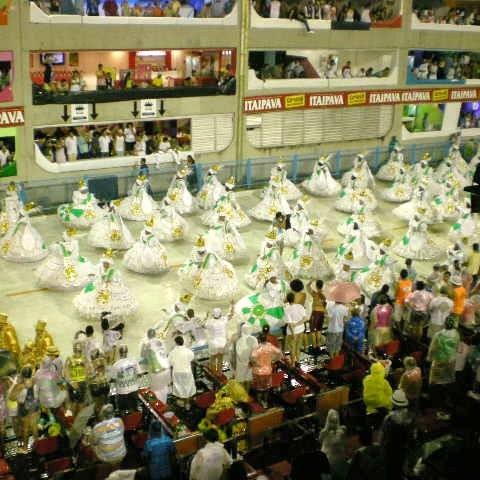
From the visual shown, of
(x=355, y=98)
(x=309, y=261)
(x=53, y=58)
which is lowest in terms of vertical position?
(x=309, y=261)

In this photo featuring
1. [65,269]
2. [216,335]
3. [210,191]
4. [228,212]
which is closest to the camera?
[216,335]

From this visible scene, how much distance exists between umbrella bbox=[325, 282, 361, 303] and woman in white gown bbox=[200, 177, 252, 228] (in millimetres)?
6323

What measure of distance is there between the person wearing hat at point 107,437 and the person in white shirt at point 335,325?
4.53 meters

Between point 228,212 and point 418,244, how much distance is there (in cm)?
474

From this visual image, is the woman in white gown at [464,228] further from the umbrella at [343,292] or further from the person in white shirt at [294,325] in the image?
the person in white shirt at [294,325]

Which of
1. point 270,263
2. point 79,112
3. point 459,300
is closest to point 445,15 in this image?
point 79,112

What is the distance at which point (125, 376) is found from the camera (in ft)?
37.2

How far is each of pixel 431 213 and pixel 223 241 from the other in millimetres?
6541

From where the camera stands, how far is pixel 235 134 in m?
25.5

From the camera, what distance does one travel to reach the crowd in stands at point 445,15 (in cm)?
2920

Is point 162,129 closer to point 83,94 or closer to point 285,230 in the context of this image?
point 83,94

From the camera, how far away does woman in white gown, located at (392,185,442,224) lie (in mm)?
21312

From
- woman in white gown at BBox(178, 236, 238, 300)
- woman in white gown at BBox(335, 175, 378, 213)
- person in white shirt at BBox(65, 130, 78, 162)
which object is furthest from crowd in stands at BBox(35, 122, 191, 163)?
woman in white gown at BBox(178, 236, 238, 300)

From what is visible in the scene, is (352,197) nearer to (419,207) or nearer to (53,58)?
(419,207)
